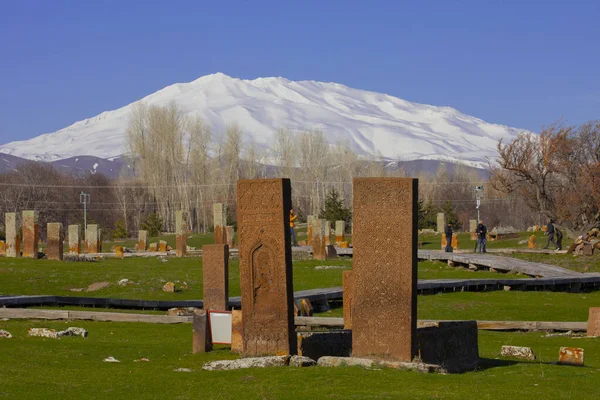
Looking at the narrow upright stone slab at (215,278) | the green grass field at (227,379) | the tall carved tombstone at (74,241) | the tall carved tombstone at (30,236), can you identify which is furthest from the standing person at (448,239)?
the green grass field at (227,379)

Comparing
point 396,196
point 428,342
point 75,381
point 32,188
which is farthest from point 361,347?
point 32,188

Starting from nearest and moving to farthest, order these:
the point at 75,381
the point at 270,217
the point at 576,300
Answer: the point at 75,381, the point at 270,217, the point at 576,300

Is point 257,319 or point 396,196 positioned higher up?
point 396,196

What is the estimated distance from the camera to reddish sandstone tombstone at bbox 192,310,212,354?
1755 cm

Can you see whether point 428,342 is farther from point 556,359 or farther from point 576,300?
point 576,300

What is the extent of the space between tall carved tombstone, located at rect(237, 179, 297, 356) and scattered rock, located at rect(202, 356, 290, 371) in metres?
1.49

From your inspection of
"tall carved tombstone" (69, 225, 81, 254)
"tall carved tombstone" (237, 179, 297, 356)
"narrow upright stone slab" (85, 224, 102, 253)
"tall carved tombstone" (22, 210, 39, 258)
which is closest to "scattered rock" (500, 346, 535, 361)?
"tall carved tombstone" (237, 179, 297, 356)

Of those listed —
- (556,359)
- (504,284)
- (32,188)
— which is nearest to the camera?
(556,359)

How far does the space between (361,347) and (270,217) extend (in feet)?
8.50

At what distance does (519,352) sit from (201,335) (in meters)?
5.02

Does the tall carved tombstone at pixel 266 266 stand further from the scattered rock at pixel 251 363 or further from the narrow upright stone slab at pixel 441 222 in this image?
the narrow upright stone slab at pixel 441 222

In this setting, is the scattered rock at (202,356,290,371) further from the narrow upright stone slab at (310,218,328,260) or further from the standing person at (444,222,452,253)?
the standing person at (444,222,452,253)

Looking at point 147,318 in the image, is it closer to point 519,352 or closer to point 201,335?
point 201,335

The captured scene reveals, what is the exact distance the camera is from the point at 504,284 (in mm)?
33156
